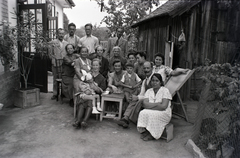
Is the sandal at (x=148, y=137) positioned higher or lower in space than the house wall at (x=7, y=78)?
lower

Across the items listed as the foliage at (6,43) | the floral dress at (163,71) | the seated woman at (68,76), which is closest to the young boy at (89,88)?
the seated woman at (68,76)

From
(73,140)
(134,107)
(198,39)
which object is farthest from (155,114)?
(198,39)

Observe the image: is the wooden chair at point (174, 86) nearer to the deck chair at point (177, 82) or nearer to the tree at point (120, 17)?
the deck chair at point (177, 82)

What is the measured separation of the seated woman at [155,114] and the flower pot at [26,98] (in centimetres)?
310

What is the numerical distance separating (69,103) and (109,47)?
226 centimetres

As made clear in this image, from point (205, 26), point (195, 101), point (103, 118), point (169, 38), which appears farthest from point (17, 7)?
point (195, 101)

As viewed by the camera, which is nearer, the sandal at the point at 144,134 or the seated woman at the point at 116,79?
the sandal at the point at 144,134

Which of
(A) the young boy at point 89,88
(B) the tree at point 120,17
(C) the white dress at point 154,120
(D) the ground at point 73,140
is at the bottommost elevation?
(D) the ground at point 73,140

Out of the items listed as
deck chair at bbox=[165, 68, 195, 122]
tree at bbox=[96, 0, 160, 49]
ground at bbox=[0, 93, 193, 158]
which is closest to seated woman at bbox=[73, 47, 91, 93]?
ground at bbox=[0, 93, 193, 158]

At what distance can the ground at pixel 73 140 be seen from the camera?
311 cm

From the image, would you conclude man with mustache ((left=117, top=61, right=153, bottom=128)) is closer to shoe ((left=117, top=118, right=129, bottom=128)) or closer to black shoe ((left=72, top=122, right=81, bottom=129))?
shoe ((left=117, top=118, right=129, bottom=128))

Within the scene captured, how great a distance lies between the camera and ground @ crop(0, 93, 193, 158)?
3107mm

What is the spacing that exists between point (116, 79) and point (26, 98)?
92.8 inches

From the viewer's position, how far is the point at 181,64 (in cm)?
648
